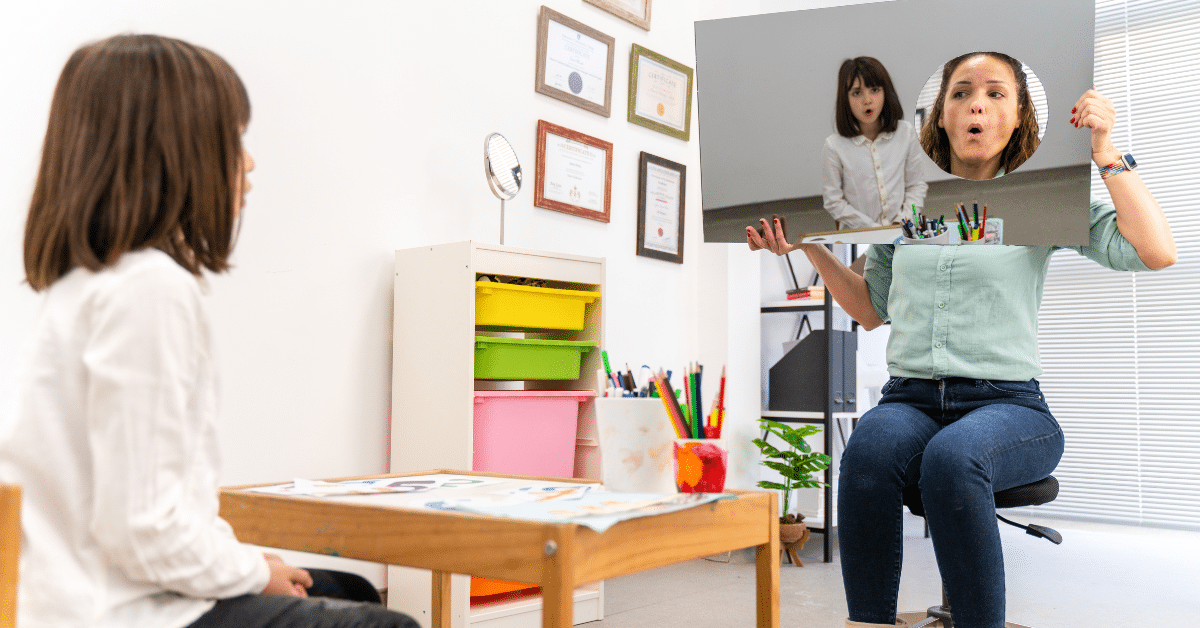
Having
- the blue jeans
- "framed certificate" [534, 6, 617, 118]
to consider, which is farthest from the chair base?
"framed certificate" [534, 6, 617, 118]

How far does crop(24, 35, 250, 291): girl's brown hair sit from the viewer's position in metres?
0.83

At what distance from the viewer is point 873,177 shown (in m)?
1.70

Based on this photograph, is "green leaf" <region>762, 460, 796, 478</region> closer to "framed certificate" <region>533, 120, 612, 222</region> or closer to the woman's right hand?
"framed certificate" <region>533, 120, 612, 222</region>

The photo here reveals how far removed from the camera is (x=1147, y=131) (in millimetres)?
4211

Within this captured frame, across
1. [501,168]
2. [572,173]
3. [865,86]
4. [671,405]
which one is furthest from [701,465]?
[572,173]

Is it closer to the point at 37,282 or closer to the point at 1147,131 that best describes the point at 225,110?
the point at 37,282

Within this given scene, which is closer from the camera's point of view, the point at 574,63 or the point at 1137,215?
the point at 1137,215

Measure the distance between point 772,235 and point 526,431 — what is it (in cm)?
105

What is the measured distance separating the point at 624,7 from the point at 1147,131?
2600 millimetres

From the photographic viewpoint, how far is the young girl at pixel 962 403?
1.60 meters

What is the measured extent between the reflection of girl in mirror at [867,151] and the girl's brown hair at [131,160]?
3.79 ft

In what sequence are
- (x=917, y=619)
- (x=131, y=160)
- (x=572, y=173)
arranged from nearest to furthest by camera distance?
(x=131, y=160) < (x=917, y=619) < (x=572, y=173)

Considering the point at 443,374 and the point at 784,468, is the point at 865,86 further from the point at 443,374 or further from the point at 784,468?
the point at 784,468

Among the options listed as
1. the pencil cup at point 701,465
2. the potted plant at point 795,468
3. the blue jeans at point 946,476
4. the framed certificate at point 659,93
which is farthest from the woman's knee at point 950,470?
the framed certificate at point 659,93
